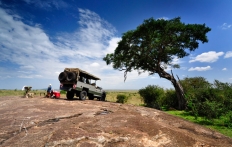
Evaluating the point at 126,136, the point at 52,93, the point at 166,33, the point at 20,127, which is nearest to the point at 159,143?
the point at 126,136

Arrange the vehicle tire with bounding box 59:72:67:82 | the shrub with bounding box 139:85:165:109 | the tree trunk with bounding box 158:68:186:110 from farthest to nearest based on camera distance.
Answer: the shrub with bounding box 139:85:165:109 → the tree trunk with bounding box 158:68:186:110 → the vehicle tire with bounding box 59:72:67:82

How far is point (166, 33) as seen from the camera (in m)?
18.1

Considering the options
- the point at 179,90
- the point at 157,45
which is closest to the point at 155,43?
the point at 157,45

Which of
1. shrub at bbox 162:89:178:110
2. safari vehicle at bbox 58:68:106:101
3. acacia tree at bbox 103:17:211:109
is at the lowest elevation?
shrub at bbox 162:89:178:110

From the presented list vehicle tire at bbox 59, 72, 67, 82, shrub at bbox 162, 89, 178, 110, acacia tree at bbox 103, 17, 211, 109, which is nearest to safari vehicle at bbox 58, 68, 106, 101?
vehicle tire at bbox 59, 72, 67, 82

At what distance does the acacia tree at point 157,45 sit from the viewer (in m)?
18.1

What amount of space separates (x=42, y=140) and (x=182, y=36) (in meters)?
18.2

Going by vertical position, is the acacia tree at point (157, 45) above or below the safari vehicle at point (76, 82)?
above

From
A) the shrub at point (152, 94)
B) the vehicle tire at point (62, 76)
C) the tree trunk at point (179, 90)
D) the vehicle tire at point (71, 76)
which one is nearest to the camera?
the vehicle tire at point (71, 76)

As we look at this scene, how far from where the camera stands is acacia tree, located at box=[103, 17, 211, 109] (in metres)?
18.1

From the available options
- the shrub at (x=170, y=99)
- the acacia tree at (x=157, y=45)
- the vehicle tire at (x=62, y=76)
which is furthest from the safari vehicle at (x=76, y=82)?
the shrub at (x=170, y=99)

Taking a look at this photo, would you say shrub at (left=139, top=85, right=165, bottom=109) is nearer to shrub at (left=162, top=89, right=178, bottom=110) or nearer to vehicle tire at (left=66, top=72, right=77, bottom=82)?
shrub at (left=162, top=89, right=178, bottom=110)

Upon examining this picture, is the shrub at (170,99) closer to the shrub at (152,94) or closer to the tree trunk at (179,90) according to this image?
the shrub at (152,94)

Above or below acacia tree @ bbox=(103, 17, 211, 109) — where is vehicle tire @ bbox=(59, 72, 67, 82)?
below
